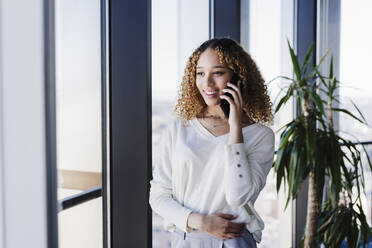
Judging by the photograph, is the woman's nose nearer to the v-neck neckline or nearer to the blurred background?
the v-neck neckline

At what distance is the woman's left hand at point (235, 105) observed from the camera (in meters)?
1.29

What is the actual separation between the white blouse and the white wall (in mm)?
485

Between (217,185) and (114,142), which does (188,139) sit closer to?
(217,185)

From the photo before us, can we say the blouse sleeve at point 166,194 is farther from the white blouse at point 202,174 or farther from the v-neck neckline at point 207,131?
the v-neck neckline at point 207,131

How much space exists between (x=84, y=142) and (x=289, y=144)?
84 centimetres

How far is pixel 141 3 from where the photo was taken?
147 centimetres

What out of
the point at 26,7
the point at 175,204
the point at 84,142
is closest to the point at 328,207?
the point at 175,204

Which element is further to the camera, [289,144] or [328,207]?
[328,207]

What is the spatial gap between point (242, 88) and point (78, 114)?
0.73 m

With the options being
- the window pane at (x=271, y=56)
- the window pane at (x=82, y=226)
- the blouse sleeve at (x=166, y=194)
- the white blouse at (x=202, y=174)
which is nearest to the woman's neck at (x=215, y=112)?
the white blouse at (x=202, y=174)

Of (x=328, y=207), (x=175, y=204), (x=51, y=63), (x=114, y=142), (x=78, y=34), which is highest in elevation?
(x=78, y=34)

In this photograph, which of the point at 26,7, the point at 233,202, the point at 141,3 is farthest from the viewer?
the point at 141,3

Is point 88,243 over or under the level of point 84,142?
under

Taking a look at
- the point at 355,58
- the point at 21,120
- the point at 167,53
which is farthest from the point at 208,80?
the point at 355,58
